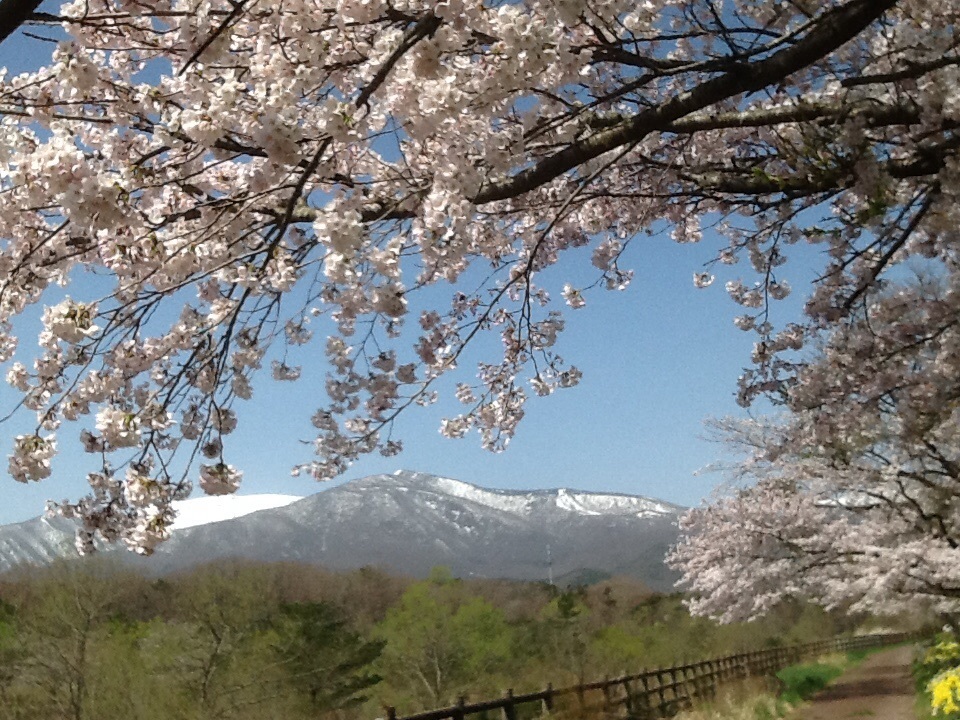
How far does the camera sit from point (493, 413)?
20.2 feet

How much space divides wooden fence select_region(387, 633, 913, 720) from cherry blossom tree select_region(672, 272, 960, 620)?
5.87 feet

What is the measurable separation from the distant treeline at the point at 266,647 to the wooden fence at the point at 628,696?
2.42 ft

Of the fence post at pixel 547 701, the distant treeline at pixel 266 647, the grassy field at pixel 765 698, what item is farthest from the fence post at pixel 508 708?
the grassy field at pixel 765 698

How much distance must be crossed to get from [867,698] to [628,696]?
285 inches

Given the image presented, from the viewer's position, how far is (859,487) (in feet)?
41.1

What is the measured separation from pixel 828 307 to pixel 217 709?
Answer: 10962 millimetres

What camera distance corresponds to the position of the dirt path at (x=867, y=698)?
13.1 meters

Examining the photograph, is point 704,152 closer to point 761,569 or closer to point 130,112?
point 130,112

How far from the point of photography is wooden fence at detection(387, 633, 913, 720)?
8742 millimetres

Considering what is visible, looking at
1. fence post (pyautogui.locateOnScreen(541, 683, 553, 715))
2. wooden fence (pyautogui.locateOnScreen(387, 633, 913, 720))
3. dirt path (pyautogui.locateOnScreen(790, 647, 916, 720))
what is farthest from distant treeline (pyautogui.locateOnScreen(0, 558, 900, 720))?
dirt path (pyautogui.locateOnScreen(790, 647, 916, 720))

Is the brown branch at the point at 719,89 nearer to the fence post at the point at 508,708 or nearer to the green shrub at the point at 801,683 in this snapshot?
the fence post at the point at 508,708

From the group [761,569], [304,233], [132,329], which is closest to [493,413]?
[304,233]

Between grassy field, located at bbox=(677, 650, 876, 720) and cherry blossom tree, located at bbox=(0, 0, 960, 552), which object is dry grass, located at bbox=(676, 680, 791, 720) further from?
cherry blossom tree, located at bbox=(0, 0, 960, 552)

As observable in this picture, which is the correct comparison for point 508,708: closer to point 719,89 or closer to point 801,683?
→ point 719,89
